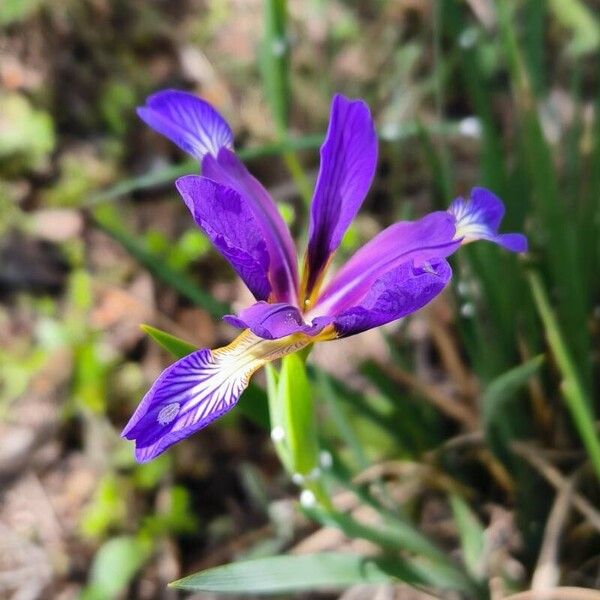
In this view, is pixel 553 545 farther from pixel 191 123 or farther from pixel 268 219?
pixel 191 123

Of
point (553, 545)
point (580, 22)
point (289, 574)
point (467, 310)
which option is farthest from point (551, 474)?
point (580, 22)

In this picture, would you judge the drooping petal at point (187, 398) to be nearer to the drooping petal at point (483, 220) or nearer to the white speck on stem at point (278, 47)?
the drooping petal at point (483, 220)

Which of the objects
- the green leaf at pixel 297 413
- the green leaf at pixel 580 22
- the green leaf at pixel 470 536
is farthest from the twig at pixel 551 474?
the green leaf at pixel 580 22

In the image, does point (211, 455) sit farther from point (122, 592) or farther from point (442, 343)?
point (442, 343)

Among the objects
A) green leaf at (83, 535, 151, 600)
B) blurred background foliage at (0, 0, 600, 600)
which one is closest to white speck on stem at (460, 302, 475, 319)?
blurred background foliage at (0, 0, 600, 600)

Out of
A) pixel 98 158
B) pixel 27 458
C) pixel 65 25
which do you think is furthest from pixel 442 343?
pixel 65 25

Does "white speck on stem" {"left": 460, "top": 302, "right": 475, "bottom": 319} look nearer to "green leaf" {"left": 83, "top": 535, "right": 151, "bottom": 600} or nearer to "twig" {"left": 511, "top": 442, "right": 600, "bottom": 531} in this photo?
"twig" {"left": 511, "top": 442, "right": 600, "bottom": 531}
